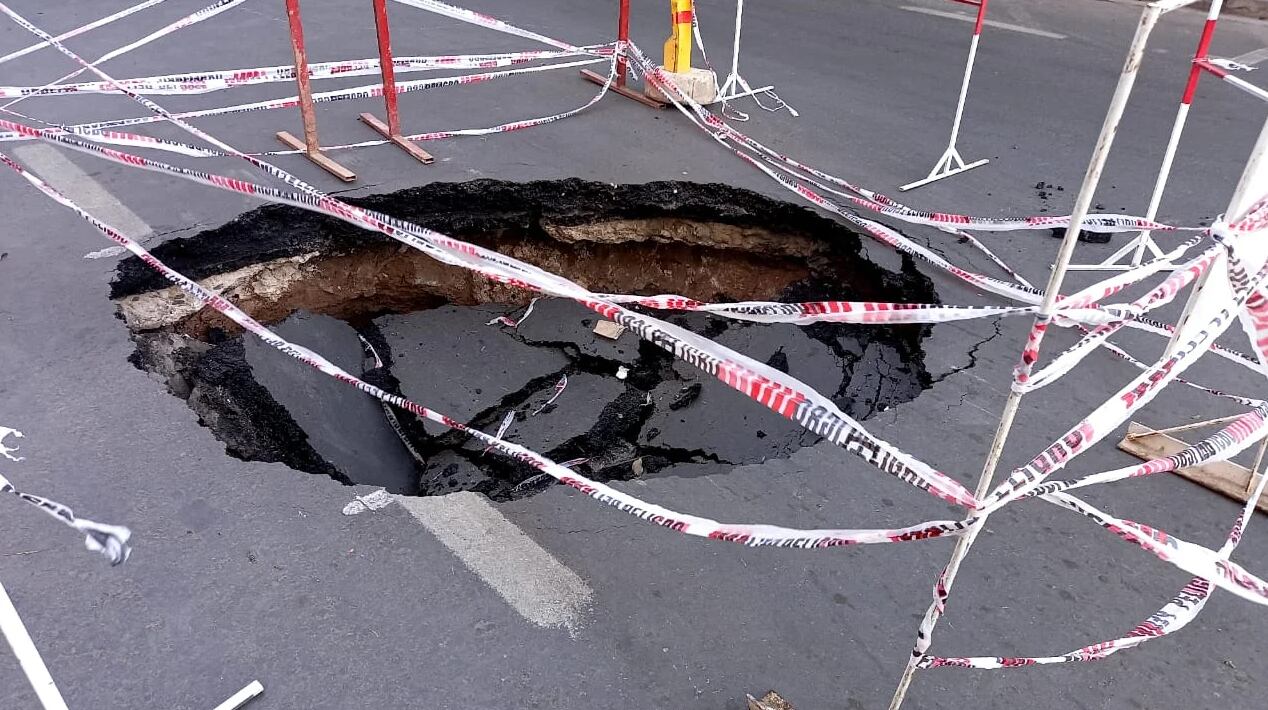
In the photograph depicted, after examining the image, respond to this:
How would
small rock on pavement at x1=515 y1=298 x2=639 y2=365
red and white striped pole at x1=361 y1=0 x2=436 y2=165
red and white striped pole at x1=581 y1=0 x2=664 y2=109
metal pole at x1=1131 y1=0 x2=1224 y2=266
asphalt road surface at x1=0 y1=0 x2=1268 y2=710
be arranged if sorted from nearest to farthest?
asphalt road surface at x1=0 y1=0 x2=1268 y2=710, metal pole at x1=1131 y1=0 x2=1224 y2=266, small rock on pavement at x1=515 y1=298 x2=639 y2=365, red and white striped pole at x1=361 y1=0 x2=436 y2=165, red and white striped pole at x1=581 y1=0 x2=664 y2=109

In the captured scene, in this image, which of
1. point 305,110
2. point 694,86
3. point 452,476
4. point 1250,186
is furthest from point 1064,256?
point 694,86

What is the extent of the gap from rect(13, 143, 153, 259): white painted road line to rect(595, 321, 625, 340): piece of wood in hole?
2.78 m

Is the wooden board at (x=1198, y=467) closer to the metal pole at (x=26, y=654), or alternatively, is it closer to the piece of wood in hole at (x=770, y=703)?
the piece of wood in hole at (x=770, y=703)

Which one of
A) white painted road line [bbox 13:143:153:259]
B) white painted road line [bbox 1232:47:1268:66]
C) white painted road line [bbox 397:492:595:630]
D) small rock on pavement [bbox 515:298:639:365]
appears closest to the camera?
white painted road line [bbox 397:492:595:630]

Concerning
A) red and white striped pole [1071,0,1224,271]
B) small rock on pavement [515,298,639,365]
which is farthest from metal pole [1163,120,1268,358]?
small rock on pavement [515,298,639,365]

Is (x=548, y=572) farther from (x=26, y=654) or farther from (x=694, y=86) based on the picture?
(x=694, y=86)

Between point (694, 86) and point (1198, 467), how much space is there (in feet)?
16.7

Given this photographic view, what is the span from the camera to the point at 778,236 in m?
5.62

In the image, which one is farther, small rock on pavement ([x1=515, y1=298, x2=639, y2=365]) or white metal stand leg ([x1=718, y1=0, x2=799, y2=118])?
white metal stand leg ([x1=718, y1=0, x2=799, y2=118])

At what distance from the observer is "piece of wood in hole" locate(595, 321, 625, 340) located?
5.48m

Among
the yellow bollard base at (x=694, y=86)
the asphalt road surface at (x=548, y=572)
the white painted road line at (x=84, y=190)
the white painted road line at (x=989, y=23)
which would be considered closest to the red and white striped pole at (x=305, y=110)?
the asphalt road surface at (x=548, y=572)

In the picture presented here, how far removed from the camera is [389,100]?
6.18 metres

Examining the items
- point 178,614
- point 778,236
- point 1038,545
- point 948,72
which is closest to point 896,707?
point 1038,545

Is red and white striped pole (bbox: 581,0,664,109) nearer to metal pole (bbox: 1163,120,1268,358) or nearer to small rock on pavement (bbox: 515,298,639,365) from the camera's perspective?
small rock on pavement (bbox: 515,298,639,365)
